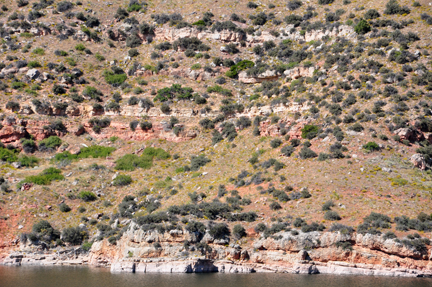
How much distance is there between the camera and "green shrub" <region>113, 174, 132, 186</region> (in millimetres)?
53844

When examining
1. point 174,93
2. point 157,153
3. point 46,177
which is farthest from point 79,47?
point 46,177

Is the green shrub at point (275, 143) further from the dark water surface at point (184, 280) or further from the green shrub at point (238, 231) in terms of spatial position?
the dark water surface at point (184, 280)

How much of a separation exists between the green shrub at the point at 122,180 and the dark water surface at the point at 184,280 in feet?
55.3

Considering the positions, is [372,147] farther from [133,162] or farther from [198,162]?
[133,162]

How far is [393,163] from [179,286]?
2606cm

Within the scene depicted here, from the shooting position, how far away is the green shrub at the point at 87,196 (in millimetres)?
51312

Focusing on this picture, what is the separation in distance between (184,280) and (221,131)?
95.4 feet

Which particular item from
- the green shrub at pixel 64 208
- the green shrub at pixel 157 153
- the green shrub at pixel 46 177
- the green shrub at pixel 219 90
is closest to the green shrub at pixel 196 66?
the green shrub at pixel 219 90

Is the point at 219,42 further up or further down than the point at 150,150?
further up

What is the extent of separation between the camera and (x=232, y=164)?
52.8 metres

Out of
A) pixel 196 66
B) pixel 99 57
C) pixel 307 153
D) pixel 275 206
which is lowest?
pixel 275 206

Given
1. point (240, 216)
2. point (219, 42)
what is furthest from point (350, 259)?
point (219, 42)

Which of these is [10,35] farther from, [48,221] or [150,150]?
[48,221]

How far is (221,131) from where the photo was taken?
59.8m
